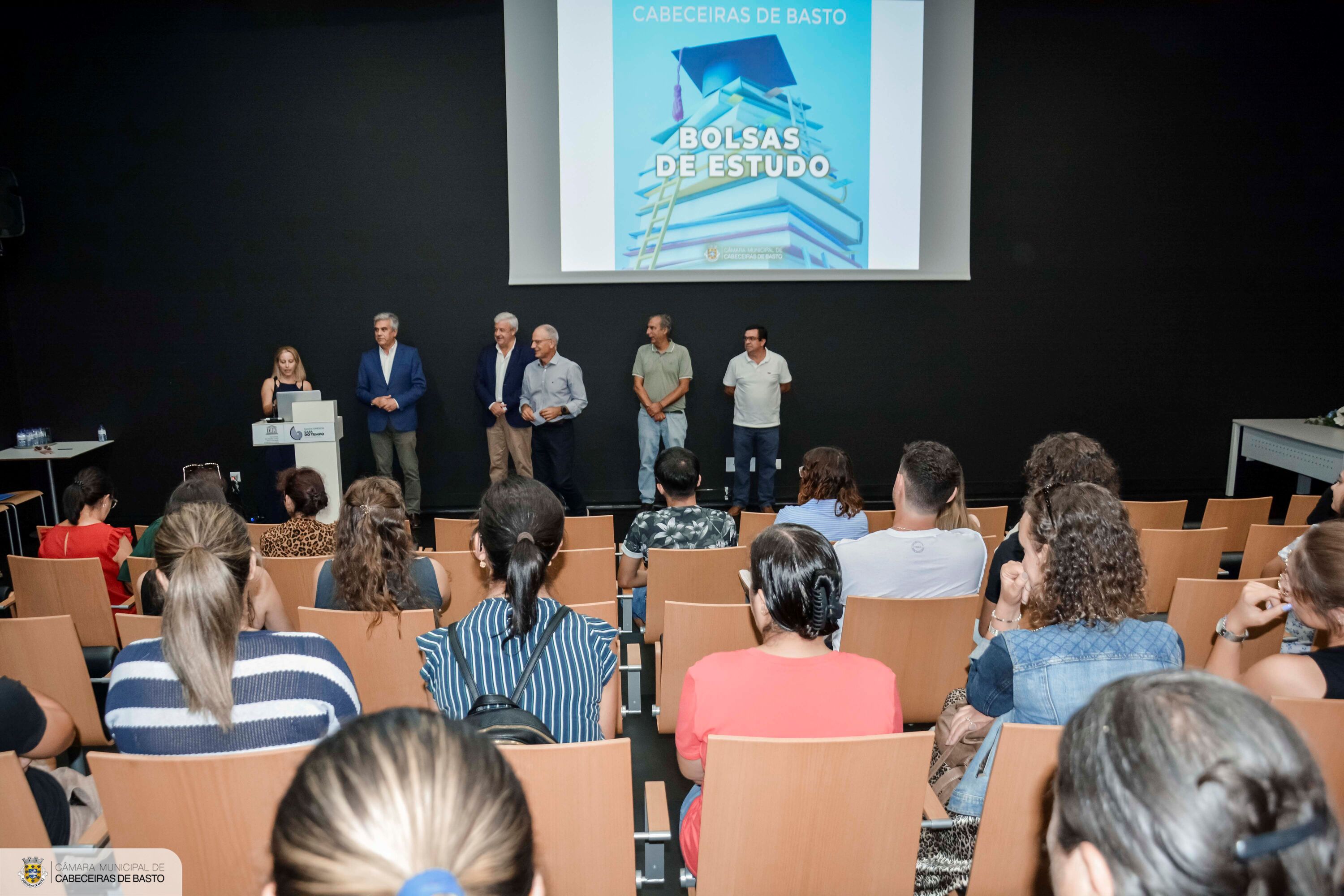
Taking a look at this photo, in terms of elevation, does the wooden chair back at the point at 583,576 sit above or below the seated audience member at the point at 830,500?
below

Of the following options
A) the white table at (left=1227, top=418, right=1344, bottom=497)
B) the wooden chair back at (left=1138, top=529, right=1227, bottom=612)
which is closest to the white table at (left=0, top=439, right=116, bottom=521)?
the wooden chair back at (left=1138, top=529, right=1227, bottom=612)

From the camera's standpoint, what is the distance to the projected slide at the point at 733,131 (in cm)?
663

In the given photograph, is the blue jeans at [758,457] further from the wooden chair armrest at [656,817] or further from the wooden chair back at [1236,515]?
the wooden chair armrest at [656,817]

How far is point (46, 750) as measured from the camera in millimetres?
1815

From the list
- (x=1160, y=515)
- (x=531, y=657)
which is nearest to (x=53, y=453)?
(x=531, y=657)

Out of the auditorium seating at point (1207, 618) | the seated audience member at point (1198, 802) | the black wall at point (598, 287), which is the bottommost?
the auditorium seating at point (1207, 618)

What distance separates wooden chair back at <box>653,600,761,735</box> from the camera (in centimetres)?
257

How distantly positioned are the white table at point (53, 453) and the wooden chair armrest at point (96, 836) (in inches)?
211

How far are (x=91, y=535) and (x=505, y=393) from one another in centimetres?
342

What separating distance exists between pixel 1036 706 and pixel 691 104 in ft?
19.4

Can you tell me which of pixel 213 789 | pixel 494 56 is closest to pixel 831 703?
pixel 213 789

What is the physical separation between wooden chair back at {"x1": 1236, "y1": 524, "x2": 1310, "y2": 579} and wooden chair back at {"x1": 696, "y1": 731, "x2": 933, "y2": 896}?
9.26 feet

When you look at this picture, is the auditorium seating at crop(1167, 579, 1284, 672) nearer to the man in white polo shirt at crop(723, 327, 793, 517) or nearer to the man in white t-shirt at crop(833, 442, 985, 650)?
the man in white t-shirt at crop(833, 442, 985, 650)

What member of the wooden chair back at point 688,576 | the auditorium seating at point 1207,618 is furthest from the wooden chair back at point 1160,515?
the wooden chair back at point 688,576
